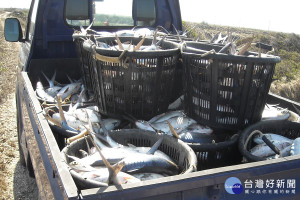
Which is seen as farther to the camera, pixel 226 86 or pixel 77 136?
pixel 226 86

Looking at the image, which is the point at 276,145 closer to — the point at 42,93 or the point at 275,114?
the point at 275,114

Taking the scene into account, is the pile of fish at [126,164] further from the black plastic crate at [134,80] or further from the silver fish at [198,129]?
the black plastic crate at [134,80]

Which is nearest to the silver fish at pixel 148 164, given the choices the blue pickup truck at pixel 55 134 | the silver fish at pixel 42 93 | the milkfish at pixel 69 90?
the blue pickup truck at pixel 55 134

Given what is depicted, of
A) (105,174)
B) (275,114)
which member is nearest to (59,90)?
(105,174)

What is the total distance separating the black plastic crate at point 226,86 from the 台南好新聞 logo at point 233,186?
1.07 meters

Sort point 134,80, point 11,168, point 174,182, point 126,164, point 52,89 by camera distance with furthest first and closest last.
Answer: point 11,168 → point 52,89 → point 134,80 → point 126,164 → point 174,182

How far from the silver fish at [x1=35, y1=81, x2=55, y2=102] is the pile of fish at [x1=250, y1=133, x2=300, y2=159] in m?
2.27

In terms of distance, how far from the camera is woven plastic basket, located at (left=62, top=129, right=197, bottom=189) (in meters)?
2.12

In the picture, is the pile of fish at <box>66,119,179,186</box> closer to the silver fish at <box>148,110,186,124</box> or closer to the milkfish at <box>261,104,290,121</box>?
the silver fish at <box>148,110,186,124</box>

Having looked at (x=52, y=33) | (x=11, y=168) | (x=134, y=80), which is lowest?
(x=11, y=168)

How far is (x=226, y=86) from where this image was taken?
2.57 metres

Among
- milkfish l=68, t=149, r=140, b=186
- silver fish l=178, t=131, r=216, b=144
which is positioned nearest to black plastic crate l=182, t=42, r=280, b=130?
silver fish l=178, t=131, r=216, b=144

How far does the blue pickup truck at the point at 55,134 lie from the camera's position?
1518mm

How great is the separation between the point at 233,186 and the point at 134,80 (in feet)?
4.47
